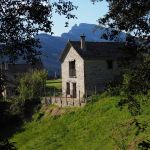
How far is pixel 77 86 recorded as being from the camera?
6241 cm

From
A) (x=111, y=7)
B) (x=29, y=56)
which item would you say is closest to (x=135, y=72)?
(x=111, y=7)

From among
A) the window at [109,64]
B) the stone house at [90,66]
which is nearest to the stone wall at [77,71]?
the stone house at [90,66]

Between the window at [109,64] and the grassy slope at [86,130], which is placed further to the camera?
the window at [109,64]

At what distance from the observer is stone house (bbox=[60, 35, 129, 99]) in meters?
60.8

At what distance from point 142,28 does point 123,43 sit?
106 cm

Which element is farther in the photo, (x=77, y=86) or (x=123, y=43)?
(x=77, y=86)

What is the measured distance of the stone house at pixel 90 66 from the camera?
60.8m

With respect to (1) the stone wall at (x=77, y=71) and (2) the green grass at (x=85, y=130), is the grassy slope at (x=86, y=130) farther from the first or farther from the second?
(1) the stone wall at (x=77, y=71)

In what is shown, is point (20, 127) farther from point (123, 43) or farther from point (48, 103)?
point (123, 43)

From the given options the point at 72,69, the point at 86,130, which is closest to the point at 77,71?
the point at 72,69

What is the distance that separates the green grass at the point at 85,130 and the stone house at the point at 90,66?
9.02 m

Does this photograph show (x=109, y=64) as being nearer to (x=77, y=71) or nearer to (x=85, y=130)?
(x=77, y=71)

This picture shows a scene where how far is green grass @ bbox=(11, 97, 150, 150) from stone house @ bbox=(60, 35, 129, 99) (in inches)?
355

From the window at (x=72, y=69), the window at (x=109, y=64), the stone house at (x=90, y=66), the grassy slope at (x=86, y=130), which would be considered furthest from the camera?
the window at (x=72, y=69)
